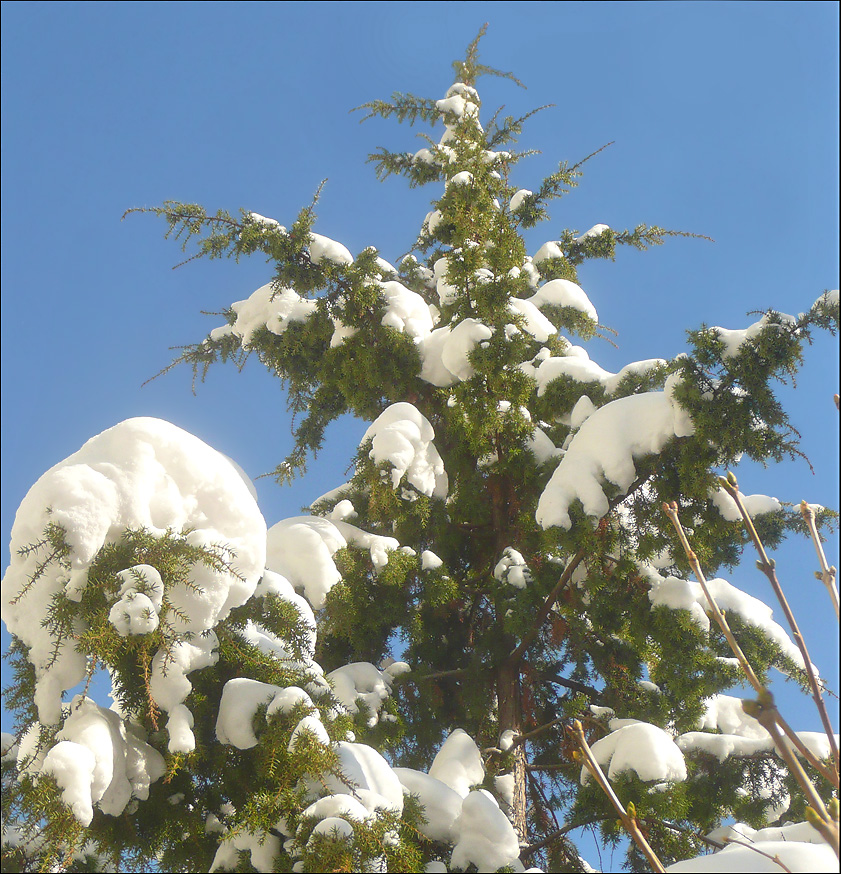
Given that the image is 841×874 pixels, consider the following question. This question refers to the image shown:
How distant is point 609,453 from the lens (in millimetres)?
4289

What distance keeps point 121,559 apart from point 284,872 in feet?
4.60

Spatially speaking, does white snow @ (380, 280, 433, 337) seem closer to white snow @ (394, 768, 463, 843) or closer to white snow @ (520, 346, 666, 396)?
white snow @ (520, 346, 666, 396)

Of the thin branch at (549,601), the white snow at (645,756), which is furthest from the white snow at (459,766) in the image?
the thin branch at (549,601)

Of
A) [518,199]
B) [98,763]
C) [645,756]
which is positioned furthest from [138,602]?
[518,199]

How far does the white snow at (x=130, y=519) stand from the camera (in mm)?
3031

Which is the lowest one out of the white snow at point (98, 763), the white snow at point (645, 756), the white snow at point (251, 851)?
the white snow at point (251, 851)

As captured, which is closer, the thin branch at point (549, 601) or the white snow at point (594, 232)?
the thin branch at point (549, 601)

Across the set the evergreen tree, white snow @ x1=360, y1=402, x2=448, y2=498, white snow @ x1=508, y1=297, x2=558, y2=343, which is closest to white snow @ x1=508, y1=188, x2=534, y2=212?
the evergreen tree

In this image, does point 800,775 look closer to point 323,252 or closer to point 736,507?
point 736,507

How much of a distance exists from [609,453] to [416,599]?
1858 millimetres

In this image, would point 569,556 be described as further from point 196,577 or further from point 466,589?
point 196,577

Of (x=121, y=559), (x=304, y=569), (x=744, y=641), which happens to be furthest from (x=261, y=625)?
(x=744, y=641)

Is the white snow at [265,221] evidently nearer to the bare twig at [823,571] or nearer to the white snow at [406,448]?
the white snow at [406,448]

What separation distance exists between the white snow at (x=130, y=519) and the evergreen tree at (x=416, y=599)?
0.01m
